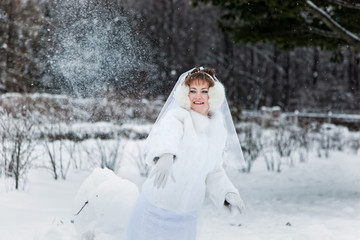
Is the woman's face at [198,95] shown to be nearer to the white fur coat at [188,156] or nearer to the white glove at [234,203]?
the white fur coat at [188,156]

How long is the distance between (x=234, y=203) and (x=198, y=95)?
0.67m

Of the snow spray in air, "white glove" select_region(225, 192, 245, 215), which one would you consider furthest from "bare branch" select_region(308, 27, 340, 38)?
the snow spray in air

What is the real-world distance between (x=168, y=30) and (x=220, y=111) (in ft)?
77.4

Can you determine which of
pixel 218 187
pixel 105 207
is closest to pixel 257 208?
pixel 105 207

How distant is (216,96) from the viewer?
2.25 m

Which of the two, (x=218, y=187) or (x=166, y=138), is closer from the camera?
(x=166, y=138)

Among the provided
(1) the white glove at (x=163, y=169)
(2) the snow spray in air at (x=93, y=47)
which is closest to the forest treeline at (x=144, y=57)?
(2) the snow spray in air at (x=93, y=47)

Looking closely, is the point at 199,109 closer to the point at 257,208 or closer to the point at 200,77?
the point at 200,77

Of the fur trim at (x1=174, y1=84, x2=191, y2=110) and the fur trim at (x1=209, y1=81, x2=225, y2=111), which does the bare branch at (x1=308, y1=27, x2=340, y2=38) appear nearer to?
the fur trim at (x1=209, y1=81, x2=225, y2=111)

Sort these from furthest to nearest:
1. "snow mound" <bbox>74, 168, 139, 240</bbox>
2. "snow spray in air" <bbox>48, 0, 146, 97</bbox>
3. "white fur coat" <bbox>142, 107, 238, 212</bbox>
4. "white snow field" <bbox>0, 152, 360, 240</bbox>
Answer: "snow spray in air" <bbox>48, 0, 146, 97</bbox> → "white snow field" <bbox>0, 152, 360, 240</bbox> → "snow mound" <bbox>74, 168, 139, 240</bbox> → "white fur coat" <bbox>142, 107, 238, 212</bbox>

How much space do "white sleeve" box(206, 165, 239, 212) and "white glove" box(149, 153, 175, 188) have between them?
0.46m

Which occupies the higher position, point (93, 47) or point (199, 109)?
point (93, 47)

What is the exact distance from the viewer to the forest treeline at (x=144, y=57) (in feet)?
38.0

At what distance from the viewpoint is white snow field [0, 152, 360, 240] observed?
383cm
